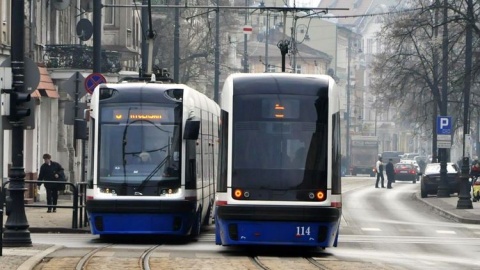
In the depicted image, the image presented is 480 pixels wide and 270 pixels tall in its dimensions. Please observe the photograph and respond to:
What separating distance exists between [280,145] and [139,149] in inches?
156

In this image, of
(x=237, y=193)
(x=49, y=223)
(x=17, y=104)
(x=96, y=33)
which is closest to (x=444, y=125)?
(x=96, y=33)

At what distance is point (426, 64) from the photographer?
7200cm

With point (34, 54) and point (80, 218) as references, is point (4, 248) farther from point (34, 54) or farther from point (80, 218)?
point (34, 54)

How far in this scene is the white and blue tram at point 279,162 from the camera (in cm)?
2292

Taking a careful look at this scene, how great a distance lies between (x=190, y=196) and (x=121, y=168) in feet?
4.48

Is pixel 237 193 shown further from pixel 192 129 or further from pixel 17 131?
pixel 17 131

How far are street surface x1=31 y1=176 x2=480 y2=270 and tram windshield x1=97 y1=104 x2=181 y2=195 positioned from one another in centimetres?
111

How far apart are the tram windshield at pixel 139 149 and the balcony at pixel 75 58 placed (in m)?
21.7

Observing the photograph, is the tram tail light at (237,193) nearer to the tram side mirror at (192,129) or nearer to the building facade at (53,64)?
the tram side mirror at (192,129)

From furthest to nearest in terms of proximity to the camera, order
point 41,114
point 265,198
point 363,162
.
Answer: point 363,162 < point 41,114 < point 265,198

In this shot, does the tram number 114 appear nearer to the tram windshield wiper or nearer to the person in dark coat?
the tram windshield wiper

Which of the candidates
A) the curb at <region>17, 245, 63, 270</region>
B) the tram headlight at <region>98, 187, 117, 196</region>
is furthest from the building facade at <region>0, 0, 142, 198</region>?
the curb at <region>17, 245, 63, 270</region>

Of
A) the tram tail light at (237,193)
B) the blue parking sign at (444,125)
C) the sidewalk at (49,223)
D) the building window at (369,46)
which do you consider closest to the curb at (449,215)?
the sidewalk at (49,223)

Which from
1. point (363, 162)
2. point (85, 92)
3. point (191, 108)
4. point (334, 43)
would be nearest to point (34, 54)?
point (85, 92)
